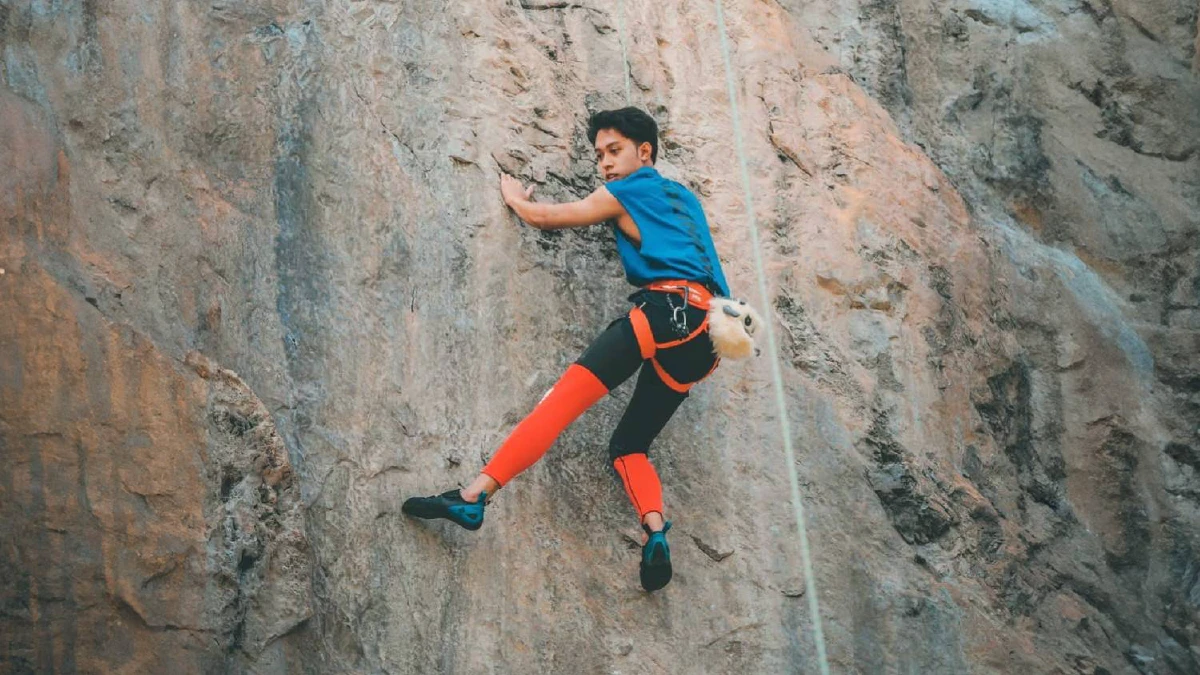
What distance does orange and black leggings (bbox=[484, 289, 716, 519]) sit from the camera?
209 inches

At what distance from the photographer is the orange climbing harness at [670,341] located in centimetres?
544

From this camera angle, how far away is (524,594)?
552cm

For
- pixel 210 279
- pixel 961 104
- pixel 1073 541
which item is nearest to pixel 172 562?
pixel 210 279

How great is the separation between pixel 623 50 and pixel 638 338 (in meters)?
2.04

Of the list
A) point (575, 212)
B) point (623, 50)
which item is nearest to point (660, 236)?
point (575, 212)

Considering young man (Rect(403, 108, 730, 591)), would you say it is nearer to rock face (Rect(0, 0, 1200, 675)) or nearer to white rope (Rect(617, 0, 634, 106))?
rock face (Rect(0, 0, 1200, 675))

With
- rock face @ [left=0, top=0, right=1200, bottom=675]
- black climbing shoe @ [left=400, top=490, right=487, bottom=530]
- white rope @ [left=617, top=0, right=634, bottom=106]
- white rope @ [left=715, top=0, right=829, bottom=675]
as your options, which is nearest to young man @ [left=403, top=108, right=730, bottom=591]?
black climbing shoe @ [left=400, top=490, right=487, bottom=530]

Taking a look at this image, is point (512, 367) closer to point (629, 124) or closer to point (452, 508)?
point (452, 508)

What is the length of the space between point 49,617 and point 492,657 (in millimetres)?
1640

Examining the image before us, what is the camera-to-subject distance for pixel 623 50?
688cm

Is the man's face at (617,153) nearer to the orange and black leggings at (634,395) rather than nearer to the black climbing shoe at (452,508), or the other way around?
the orange and black leggings at (634,395)

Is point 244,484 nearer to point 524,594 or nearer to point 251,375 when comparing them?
point 251,375

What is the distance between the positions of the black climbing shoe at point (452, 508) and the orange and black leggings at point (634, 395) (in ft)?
0.47

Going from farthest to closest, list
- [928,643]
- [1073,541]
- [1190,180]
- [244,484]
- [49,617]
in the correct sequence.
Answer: [1190,180], [1073,541], [928,643], [244,484], [49,617]
